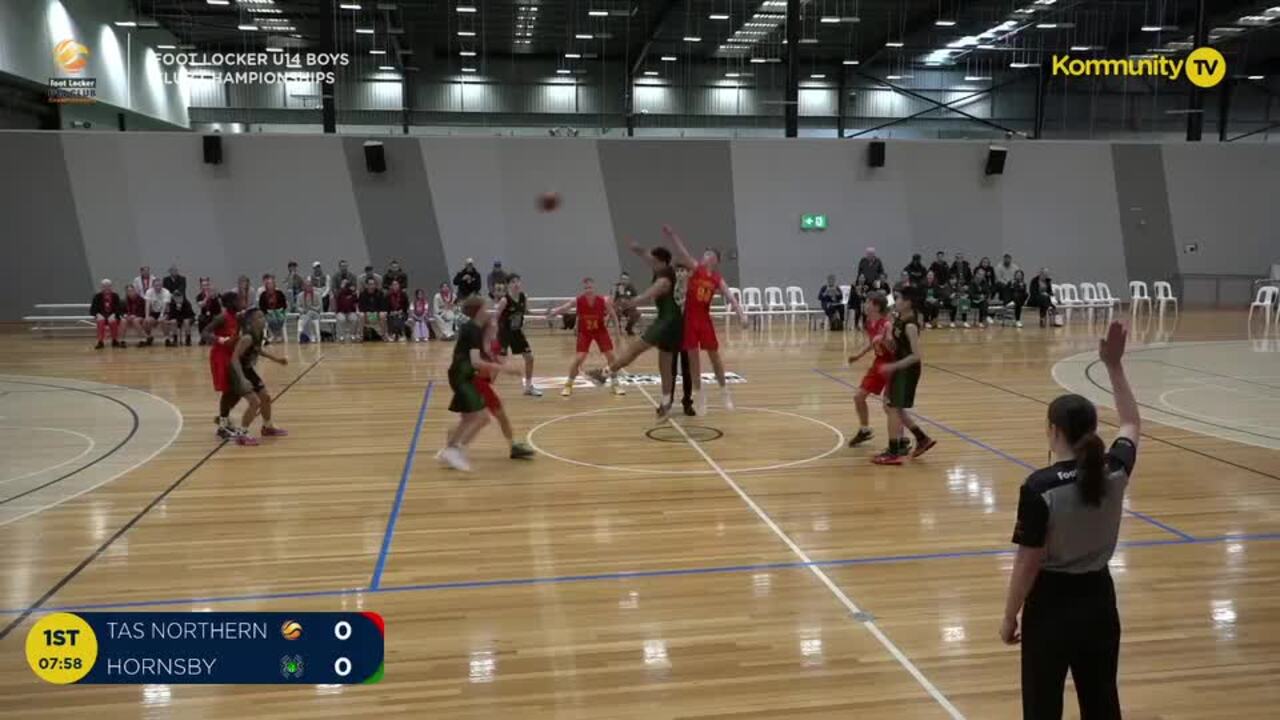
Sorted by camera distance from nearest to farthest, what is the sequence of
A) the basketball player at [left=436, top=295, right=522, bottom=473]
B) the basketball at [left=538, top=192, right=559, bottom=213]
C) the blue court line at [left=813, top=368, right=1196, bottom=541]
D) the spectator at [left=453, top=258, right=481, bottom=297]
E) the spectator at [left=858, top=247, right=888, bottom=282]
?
A: 1. the blue court line at [left=813, top=368, right=1196, bottom=541]
2. the basketball player at [left=436, top=295, right=522, bottom=473]
3. the spectator at [left=453, top=258, right=481, bottom=297]
4. the spectator at [left=858, top=247, right=888, bottom=282]
5. the basketball at [left=538, top=192, right=559, bottom=213]

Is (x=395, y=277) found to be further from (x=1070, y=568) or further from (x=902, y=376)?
(x=1070, y=568)

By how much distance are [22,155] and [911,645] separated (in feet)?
81.1

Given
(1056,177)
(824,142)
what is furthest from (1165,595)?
(1056,177)

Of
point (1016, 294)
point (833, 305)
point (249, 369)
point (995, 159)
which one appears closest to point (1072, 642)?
point (249, 369)

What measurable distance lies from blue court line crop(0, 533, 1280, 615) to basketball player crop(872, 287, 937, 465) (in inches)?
97.0

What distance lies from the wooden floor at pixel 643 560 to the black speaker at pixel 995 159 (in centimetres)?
1529

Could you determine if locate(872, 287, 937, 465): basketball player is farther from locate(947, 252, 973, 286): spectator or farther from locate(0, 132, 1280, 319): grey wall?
locate(0, 132, 1280, 319): grey wall

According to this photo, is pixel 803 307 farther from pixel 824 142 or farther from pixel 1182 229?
pixel 1182 229

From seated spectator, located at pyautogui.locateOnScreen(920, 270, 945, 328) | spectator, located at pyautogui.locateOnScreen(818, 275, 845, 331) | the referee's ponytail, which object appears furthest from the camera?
seated spectator, located at pyautogui.locateOnScreen(920, 270, 945, 328)

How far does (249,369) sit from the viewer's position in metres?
9.93

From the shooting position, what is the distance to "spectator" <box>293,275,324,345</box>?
2009 cm

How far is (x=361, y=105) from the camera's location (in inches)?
1303

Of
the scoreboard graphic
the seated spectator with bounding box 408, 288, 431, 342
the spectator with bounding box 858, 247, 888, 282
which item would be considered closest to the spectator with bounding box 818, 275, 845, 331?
the spectator with bounding box 858, 247, 888, 282

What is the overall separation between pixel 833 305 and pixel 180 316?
14712mm
